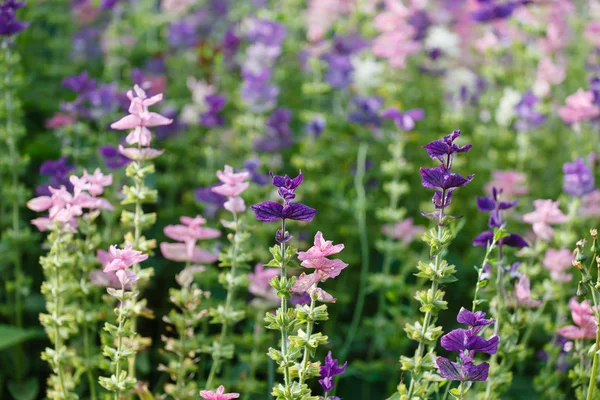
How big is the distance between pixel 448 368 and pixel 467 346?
7 centimetres

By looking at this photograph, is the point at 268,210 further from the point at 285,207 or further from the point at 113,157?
the point at 113,157

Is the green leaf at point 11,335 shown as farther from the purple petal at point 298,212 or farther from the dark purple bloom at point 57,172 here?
the purple petal at point 298,212

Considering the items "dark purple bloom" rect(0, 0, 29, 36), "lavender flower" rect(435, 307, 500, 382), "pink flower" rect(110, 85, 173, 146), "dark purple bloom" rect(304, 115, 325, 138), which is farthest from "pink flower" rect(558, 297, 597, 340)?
"dark purple bloom" rect(0, 0, 29, 36)

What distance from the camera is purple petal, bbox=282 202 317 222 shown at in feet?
5.46

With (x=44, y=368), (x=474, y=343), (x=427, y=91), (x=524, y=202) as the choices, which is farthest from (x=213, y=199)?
(x=427, y=91)

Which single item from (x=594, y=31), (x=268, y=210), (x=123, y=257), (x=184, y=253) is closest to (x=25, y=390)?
(x=184, y=253)

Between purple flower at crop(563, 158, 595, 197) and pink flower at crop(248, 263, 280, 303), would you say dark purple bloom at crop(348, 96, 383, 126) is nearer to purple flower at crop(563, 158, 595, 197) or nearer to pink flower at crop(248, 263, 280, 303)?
A: purple flower at crop(563, 158, 595, 197)

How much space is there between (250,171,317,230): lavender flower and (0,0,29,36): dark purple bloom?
1492 millimetres

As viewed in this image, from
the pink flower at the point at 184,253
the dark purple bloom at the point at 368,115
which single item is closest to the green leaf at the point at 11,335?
the pink flower at the point at 184,253

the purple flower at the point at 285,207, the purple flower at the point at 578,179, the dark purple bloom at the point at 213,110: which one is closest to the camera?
the purple flower at the point at 285,207

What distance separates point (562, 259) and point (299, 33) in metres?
3.93

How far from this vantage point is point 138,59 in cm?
534

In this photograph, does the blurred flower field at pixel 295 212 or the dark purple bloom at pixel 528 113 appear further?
the dark purple bloom at pixel 528 113

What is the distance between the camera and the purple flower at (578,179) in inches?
108
